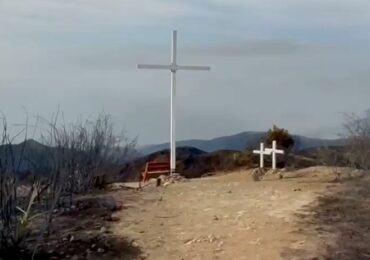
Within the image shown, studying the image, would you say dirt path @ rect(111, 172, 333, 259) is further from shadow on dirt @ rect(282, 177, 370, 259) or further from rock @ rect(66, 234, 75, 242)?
rock @ rect(66, 234, 75, 242)

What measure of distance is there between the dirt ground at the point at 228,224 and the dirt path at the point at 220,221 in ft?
0.03

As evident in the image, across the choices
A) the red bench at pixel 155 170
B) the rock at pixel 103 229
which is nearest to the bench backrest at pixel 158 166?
the red bench at pixel 155 170

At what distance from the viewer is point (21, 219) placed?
32.5 ft

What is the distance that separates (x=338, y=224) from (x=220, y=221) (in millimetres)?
1431

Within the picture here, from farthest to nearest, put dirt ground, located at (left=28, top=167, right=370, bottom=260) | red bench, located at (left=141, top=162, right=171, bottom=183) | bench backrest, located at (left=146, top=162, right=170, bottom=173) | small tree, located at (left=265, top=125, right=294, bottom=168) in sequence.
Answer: small tree, located at (left=265, top=125, right=294, bottom=168) → bench backrest, located at (left=146, top=162, right=170, bottom=173) → red bench, located at (left=141, top=162, right=171, bottom=183) → dirt ground, located at (left=28, top=167, right=370, bottom=260)

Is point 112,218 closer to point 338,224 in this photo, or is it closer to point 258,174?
point 338,224

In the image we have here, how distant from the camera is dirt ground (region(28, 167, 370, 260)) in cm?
966

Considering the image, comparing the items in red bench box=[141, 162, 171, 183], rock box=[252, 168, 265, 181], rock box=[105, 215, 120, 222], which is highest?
rock box=[252, 168, 265, 181]

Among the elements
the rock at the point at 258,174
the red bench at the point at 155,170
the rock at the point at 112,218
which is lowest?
the red bench at the point at 155,170

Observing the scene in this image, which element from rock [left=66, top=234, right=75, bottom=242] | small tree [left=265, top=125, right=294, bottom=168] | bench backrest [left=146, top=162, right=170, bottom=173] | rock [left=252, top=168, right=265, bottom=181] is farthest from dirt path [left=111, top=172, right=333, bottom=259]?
small tree [left=265, top=125, right=294, bottom=168]

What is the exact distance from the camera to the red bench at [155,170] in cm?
2100

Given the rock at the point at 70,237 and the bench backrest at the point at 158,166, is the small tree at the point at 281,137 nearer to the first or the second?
the bench backrest at the point at 158,166

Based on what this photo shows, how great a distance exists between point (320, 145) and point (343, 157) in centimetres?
293

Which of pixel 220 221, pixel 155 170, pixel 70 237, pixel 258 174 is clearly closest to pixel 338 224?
pixel 220 221
